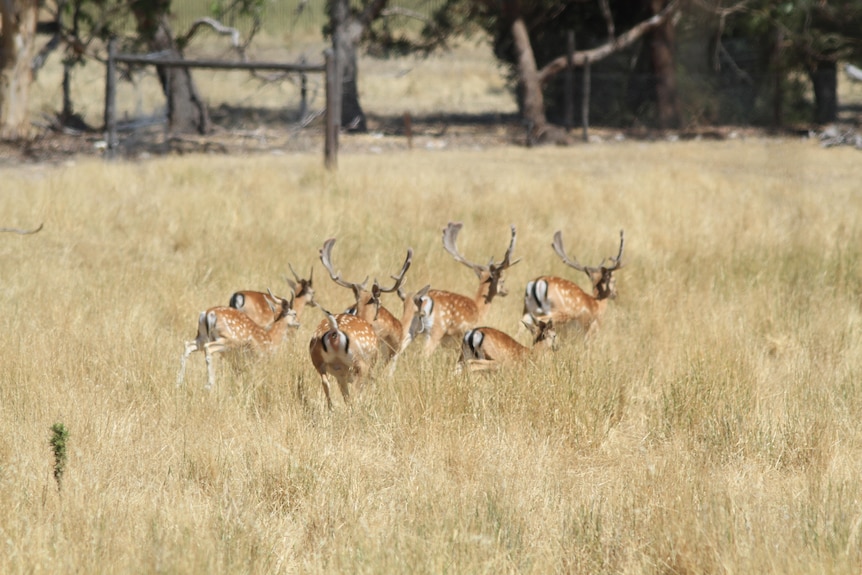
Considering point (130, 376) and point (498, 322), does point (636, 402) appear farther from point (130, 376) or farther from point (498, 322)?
point (130, 376)

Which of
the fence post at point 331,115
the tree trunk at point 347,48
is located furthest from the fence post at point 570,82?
the fence post at point 331,115

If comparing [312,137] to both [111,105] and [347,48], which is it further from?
[347,48]

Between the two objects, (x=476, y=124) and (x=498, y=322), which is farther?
(x=476, y=124)

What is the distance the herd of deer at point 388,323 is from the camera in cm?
585

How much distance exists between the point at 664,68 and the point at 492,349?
74.2 ft

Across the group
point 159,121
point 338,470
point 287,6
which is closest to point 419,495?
point 338,470

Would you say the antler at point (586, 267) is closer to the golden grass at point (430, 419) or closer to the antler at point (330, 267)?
the golden grass at point (430, 419)

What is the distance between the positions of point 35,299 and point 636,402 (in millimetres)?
4417

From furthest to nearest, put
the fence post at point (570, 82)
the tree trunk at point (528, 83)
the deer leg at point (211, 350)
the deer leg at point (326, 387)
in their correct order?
the fence post at point (570, 82) < the tree trunk at point (528, 83) < the deer leg at point (211, 350) < the deer leg at point (326, 387)

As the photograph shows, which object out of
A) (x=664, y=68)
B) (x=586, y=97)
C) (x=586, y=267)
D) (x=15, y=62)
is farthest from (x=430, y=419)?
(x=664, y=68)

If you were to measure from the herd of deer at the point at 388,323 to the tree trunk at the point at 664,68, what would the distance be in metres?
20.4

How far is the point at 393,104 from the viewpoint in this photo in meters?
35.4

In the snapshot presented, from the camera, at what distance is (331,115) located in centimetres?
1570

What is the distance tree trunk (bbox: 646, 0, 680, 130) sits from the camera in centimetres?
2728
